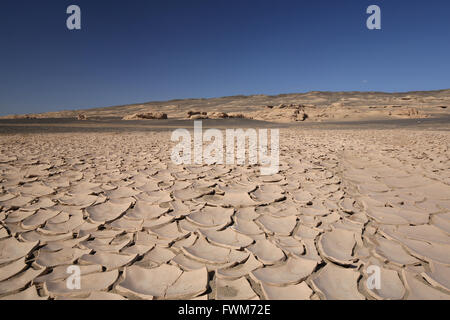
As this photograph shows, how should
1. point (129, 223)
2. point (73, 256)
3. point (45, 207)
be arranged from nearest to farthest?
point (73, 256) → point (129, 223) → point (45, 207)

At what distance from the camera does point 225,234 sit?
1472mm

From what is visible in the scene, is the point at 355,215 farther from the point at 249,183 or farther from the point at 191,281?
the point at 191,281

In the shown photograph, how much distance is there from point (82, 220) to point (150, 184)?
791 mm

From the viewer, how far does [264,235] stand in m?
1.46

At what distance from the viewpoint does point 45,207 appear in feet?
5.99

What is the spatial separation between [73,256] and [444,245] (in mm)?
1990

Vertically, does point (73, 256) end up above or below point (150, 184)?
below

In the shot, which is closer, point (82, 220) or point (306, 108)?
point (82, 220)

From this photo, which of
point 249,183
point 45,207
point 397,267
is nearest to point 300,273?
point 397,267

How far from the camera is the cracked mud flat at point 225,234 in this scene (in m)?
1.05

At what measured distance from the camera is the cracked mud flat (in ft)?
3.44
